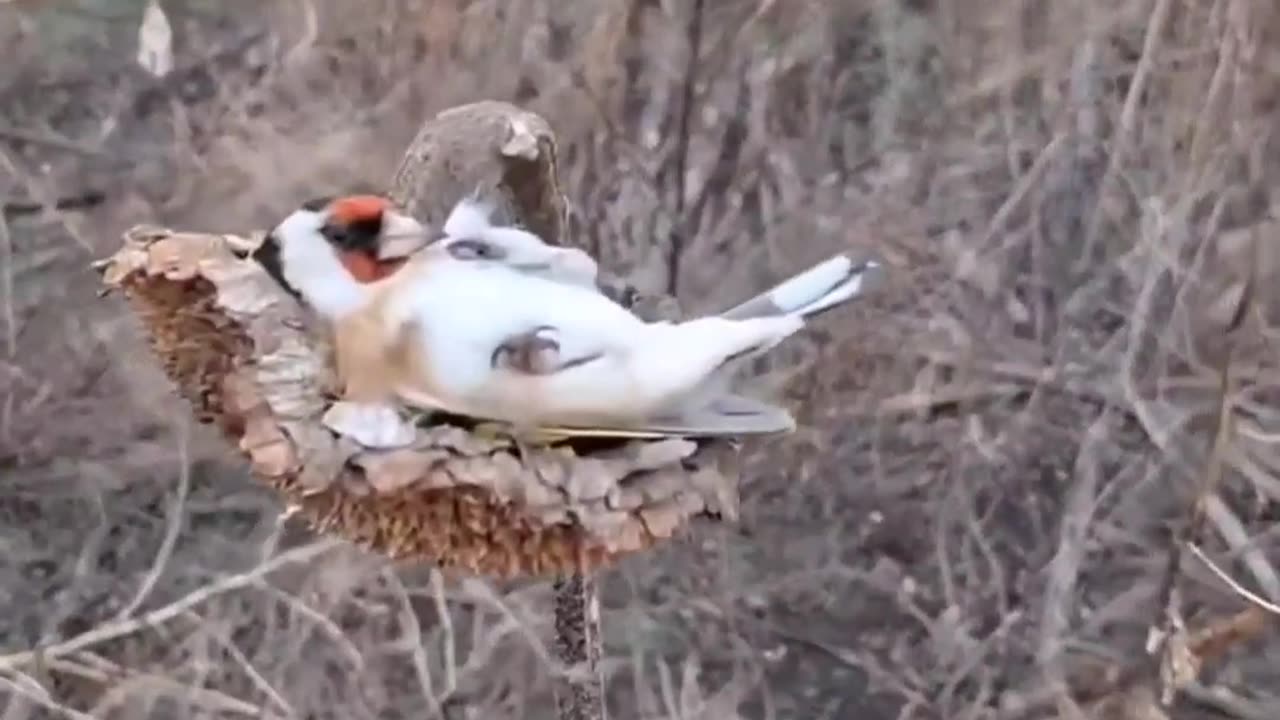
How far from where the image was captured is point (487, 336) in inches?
19.7

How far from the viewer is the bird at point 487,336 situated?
0.50 meters

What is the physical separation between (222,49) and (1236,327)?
0.55 meters

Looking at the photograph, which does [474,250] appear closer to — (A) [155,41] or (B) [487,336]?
(B) [487,336]

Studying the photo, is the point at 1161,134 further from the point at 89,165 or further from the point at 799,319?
the point at 89,165

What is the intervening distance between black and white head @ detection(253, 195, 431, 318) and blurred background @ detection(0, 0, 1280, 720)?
1.00 ft

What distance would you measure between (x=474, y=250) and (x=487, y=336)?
0.04 metres

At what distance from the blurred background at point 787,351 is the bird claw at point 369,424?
14.0 inches

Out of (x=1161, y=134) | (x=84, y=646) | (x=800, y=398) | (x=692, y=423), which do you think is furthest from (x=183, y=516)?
(x=1161, y=134)

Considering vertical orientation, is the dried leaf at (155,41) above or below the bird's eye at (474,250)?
above

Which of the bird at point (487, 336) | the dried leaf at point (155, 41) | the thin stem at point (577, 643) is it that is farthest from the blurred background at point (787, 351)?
the bird at point (487, 336)

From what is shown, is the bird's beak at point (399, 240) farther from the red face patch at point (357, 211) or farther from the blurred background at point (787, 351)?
the blurred background at point (787, 351)

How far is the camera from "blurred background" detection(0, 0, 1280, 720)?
0.80 metres

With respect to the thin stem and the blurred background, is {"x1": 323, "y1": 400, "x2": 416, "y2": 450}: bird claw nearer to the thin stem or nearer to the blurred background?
the thin stem

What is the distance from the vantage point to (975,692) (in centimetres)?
91
